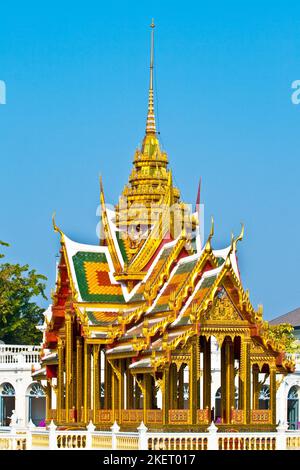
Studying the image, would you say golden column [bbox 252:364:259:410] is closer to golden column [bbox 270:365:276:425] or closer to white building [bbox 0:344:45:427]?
golden column [bbox 270:365:276:425]

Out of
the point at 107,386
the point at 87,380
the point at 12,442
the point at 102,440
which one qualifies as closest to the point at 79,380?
the point at 87,380

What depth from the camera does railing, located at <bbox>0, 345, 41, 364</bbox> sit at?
56.9 meters

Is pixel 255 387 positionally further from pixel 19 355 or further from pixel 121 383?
pixel 19 355

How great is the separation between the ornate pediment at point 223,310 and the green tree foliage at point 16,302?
34.7 meters

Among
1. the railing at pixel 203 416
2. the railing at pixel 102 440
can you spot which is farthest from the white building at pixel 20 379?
the railing at pixel 203 416

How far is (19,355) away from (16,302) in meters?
11.5

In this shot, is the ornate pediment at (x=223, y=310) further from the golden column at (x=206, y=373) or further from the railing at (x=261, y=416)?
the railing at (x=261, y=416)

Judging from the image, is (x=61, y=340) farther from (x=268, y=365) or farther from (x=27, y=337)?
(x=27, y=337)

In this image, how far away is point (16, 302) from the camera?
68125 millimetres

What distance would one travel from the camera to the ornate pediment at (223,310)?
33.3 meters

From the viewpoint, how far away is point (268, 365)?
3431 centimetres

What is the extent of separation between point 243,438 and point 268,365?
8.67ft
